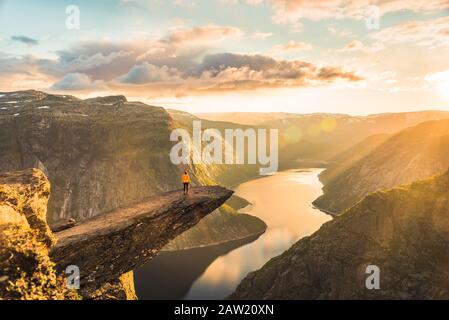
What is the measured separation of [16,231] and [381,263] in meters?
49.9

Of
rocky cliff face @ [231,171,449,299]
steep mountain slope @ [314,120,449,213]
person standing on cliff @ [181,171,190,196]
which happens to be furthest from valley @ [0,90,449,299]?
person standing on cliff @ [181,171,190,196]

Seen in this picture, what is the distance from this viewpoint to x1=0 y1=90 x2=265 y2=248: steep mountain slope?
5541 inches

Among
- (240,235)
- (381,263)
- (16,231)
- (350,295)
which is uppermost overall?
(16,231)

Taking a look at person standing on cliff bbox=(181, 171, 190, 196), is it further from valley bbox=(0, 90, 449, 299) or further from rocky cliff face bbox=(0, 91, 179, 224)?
rocky cliff face bbox=(0, 91, 179, 224)

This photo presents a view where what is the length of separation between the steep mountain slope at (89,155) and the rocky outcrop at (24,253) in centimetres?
10452

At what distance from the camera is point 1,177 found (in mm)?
30969

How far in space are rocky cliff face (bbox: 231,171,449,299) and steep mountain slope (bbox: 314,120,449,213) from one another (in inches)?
3891

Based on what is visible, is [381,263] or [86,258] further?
[381,263]

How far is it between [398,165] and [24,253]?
17425cm

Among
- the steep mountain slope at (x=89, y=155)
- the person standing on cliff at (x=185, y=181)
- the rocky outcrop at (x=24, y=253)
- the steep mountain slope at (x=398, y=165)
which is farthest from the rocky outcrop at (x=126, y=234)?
the steep mountain slope at (x=398, y=165)

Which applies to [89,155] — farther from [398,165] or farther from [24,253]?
[24,253]
